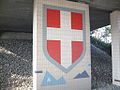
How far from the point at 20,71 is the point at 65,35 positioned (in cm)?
255

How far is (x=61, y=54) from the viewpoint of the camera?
3.40 metres

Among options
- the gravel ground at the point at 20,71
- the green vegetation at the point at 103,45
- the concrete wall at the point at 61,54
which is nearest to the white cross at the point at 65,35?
the concrete wall at the point at 61,54

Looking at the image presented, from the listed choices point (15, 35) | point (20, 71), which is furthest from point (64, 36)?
point (15, 35)

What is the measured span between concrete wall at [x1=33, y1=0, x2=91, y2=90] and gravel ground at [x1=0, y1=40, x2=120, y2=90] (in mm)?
808

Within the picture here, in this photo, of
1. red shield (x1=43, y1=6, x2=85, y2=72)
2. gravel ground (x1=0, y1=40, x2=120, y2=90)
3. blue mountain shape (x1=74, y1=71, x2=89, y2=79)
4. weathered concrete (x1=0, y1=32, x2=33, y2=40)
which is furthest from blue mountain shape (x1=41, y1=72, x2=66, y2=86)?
weathered concrete (x1=0, y1=32, x2=33, y2=40)

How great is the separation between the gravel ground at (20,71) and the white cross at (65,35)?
127 cm

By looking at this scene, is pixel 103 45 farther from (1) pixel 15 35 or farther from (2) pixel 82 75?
(2) pixel 82 75

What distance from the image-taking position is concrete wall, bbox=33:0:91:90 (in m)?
3.15

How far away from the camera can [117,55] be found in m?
4.33

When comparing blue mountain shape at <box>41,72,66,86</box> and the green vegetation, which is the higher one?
the green vegetation

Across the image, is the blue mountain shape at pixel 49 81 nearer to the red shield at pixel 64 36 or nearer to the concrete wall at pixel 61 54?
the concrete wall at pixel 61 54

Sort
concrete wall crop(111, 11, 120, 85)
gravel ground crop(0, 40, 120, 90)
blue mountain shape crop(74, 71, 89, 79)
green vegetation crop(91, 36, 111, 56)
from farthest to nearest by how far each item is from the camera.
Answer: green vegetation crop(91, 36, 111, 56), concrete wall crop(111, 11, 120, 85), gravel ground crop(0, 40, 120, 90), blue mountain shape crop(74, 71, 89, 79)

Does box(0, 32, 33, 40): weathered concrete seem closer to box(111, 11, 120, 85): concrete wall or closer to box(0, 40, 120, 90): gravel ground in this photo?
box(0, 40, 120, 90): gravel ground

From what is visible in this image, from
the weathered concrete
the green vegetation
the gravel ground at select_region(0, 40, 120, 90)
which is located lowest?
the gravel ground at select_region(0, 40, 120, 90)
